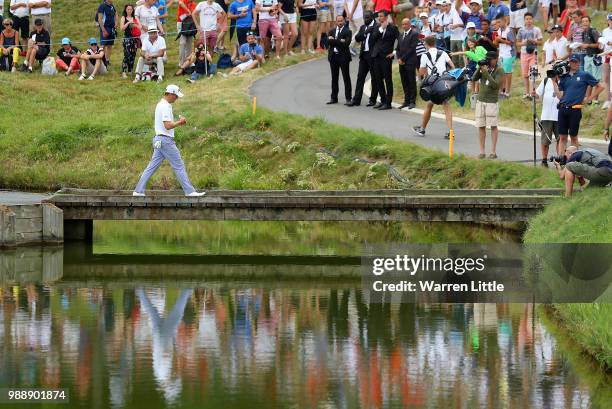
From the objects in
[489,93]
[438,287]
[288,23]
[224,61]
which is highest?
[288,23]

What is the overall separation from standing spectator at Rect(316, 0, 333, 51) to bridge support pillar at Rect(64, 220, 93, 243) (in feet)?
49.7

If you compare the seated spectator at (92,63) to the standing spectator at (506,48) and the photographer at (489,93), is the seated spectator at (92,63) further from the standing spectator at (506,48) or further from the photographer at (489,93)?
the photographer at (489,93)

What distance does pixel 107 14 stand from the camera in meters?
42.0

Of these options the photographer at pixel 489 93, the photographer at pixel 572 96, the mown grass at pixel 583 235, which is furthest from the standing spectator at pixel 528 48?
the mown grass at pixel 583 235

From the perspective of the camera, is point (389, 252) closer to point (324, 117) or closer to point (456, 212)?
point (456, 212)

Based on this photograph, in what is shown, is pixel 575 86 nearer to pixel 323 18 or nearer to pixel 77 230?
pixel 77 230

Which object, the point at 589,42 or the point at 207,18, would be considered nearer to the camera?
the point at 589,42

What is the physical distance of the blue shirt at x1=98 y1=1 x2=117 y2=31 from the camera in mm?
41656

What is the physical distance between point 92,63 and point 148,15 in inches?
92.3

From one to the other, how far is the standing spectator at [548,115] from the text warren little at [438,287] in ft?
18.0

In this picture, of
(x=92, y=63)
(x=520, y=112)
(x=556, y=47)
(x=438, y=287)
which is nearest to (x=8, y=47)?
(x=92, y=63)

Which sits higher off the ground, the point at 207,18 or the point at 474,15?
the point at 474,15

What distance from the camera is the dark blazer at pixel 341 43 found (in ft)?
115

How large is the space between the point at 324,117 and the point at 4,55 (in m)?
11.7
